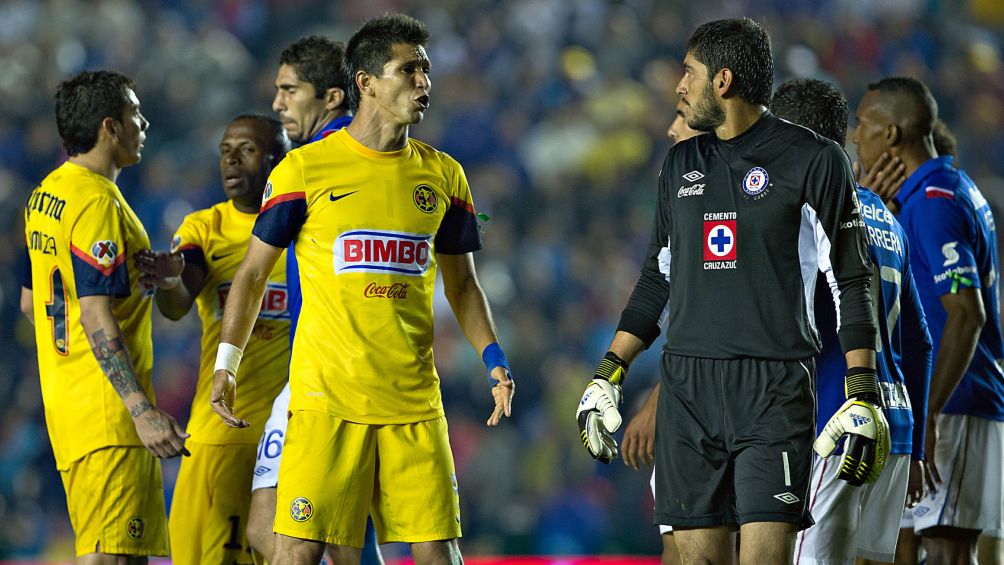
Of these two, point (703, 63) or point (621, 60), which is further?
point (621, 60)

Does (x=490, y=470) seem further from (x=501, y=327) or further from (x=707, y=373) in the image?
(x=707, y=373)

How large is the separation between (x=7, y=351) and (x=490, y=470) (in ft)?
13.1

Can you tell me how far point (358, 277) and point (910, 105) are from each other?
108 inches

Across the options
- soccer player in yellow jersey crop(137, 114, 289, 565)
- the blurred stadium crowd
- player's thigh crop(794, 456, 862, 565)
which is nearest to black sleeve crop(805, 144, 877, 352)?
player's thigh crop(794, 456, 862, 565)

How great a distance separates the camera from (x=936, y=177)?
498cm

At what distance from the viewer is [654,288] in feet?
12.2

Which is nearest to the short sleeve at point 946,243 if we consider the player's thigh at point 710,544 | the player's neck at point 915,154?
the player's neck at point 915,154

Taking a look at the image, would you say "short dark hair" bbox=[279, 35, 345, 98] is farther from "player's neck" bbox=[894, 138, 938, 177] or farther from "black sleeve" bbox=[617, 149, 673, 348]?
"player's neck" bbox=[894, 138, 938, 177]

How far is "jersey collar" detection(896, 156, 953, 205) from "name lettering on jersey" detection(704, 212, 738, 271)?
1.88m

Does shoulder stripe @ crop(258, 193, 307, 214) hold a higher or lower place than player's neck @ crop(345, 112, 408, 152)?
lower

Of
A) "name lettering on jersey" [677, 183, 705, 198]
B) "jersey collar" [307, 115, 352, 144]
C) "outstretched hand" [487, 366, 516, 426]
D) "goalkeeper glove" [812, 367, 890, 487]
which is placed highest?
"jersey collar" [307, 115, 352, 144]

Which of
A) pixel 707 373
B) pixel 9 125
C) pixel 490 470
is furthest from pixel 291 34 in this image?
pixel 707 373

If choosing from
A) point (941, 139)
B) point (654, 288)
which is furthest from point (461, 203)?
point (941, 139)

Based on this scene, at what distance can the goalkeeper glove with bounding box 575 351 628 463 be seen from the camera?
3484 millimetres
